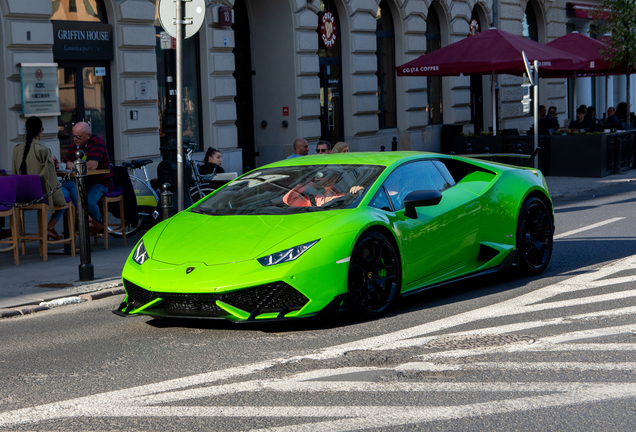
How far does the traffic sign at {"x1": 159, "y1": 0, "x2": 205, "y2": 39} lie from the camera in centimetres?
961

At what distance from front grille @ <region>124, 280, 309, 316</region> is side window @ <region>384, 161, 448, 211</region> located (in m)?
1.33

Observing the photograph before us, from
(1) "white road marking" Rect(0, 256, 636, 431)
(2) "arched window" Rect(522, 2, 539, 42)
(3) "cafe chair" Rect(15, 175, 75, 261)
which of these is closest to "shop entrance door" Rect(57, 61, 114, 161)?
(3) "cafe chair" Rect(15, 175, 75, 261)

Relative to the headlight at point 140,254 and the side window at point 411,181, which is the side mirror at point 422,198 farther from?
the headlight at point 140,254

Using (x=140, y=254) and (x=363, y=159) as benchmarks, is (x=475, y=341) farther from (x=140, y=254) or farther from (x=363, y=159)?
(x=140, y=254)

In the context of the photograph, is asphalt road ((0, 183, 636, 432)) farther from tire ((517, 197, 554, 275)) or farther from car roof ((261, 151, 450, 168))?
car roof ((261, 151, 450, 168))

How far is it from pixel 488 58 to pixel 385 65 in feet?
20.3

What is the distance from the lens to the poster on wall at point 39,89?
A: 14.0 meters

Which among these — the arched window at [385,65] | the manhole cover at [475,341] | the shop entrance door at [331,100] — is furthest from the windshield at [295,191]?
the arched window at [385,65]

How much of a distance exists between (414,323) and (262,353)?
4.18ft

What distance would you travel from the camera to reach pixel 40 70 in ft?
46.7

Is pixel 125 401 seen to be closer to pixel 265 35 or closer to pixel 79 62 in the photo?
pixel 79 62

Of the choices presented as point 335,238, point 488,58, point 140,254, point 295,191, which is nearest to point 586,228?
point 295,191

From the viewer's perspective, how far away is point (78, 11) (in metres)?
15.7

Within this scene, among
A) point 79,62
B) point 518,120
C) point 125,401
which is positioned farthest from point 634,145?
point 125,401
